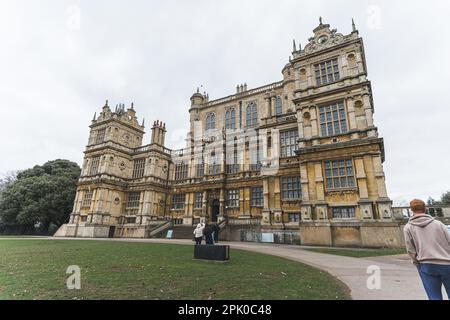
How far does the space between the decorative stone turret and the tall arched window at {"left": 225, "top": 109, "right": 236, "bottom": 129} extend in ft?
36.6

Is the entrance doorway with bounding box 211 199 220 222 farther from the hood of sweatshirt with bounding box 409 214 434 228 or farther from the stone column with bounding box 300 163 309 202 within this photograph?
the hood of sweatshirt with bounding box 409 214 434 228

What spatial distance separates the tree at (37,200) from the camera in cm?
3625

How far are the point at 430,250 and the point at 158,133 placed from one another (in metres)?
38.7

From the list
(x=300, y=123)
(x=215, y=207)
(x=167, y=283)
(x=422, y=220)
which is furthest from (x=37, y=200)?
(x=422, y=220)

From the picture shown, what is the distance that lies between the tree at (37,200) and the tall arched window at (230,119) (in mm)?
29328

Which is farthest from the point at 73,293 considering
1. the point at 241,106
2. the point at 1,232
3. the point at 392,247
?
the point at 1,232

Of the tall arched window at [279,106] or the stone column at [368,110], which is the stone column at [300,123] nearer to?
the stone column at [368,110]

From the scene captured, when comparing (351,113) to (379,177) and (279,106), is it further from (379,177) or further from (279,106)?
(279,106)

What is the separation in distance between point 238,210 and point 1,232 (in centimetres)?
4216

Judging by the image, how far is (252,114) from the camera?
37281mm

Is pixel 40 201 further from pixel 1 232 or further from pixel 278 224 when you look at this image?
pixel 278 224

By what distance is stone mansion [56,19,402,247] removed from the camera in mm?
19641

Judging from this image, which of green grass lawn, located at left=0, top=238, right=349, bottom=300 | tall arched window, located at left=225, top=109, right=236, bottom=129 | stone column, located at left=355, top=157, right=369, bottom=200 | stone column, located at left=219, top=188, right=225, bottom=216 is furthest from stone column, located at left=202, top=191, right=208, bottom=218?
green grass lawn, located at left=0, top=238, right=349, bottom=300
